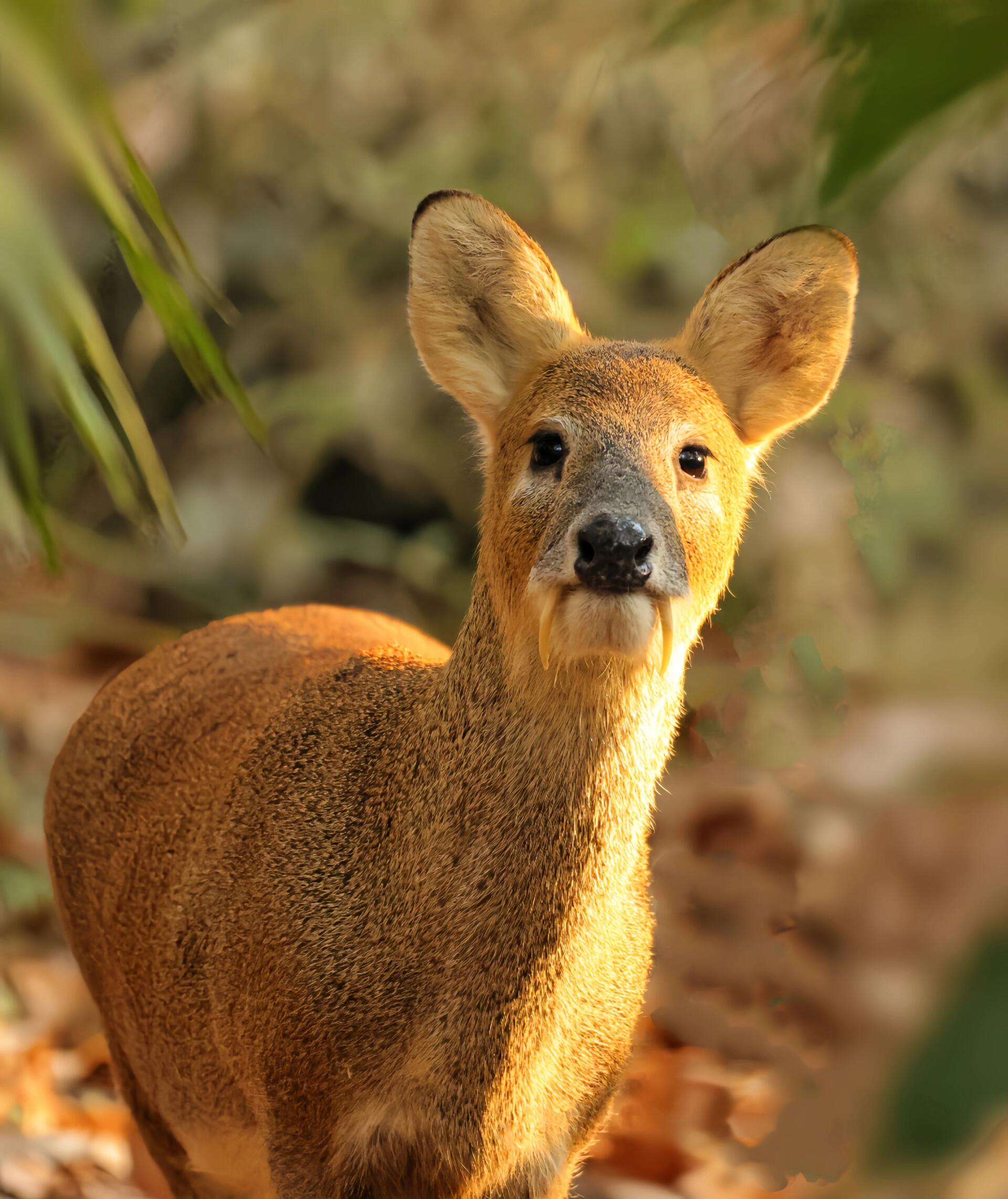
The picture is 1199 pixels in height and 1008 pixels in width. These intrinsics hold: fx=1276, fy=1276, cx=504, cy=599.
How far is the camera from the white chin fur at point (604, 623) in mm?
1988

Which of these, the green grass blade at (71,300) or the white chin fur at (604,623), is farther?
the white chin fur at (604,623)

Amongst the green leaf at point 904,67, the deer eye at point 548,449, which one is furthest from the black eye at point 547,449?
the green leaf at point 904,67

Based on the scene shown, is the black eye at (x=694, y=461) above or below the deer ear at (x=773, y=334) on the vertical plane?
below

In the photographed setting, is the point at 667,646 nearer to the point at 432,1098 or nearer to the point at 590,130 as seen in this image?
the point at 432,1098

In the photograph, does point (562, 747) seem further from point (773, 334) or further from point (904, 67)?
point (904, 67)

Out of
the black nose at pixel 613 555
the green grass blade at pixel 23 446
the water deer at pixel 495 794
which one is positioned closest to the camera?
the green grass blade at pixel 23 446

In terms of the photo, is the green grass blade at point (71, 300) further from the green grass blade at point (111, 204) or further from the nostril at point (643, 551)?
the nostril at point (643, 551)

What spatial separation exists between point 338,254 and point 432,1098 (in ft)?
15.6

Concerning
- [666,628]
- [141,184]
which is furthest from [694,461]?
[141,184]

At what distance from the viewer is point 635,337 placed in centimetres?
577

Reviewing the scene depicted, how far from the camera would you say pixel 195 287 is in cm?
567

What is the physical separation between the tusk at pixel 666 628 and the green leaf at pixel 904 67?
152 cm

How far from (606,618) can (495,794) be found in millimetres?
484

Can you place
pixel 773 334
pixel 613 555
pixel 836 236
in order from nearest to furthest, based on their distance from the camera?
pixel 613 555
pixel 836 236
pixel 773 334
